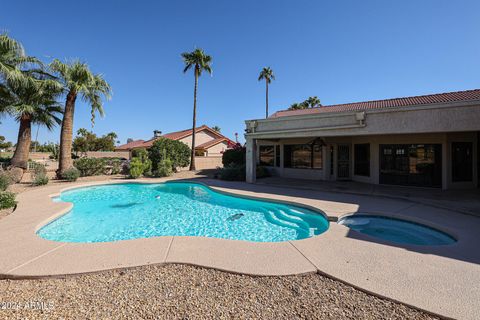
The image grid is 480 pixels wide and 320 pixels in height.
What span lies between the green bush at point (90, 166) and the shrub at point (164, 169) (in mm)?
5220

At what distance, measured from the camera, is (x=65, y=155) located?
52.5 ft

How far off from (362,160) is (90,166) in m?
21.1

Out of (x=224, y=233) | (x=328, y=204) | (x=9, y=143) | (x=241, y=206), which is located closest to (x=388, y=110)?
(x=328, y=204)

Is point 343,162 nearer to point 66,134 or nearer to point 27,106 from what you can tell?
point 66,134

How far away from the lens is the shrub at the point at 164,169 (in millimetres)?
17953

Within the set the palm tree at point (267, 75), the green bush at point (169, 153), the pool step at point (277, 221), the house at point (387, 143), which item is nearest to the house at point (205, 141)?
the green bush at point (169, 153)

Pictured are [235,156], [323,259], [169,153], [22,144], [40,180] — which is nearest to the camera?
[323,259]

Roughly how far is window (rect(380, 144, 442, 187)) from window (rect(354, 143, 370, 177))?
78cm

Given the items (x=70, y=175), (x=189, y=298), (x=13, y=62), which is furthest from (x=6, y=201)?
(x=13, y=62)

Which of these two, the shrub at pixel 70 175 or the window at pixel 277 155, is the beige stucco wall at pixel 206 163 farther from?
the window at pixel 277 155

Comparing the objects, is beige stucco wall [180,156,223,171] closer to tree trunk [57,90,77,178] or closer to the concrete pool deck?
tree trunk [57,90,77,178]

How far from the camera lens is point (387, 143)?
40.7 ft

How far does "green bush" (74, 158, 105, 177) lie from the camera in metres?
17.8

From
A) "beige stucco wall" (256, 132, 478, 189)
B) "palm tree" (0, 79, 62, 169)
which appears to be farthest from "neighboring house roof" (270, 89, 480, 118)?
"palm tree" (0, 79, 62, 169)
